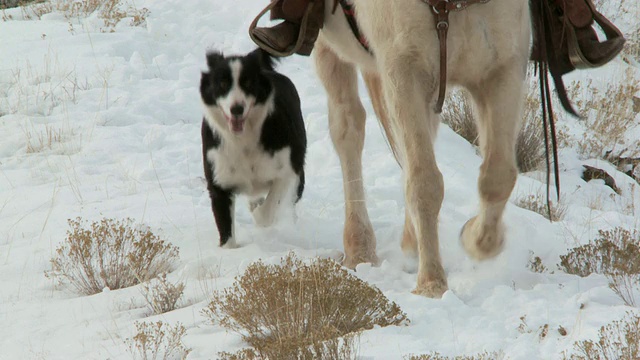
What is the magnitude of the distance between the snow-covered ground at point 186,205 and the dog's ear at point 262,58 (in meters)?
0.37

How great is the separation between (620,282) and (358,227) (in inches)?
82.1

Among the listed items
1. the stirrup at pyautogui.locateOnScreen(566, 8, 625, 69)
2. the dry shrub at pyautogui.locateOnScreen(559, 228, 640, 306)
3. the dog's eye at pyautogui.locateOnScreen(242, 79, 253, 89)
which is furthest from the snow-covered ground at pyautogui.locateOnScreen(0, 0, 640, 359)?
the stirrup at pyautogui.locateOnScreen(566, 8, 625, 69)

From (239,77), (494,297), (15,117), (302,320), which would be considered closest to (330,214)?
(239,77)

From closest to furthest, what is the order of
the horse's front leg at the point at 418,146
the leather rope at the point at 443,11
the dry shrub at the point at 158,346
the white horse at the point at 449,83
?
1. the dry shrub at the point at 158,346
2. the leather rope at the point at 443,11
3. the white horse at the point at 449,83
4. the horse's front leg at the point at 418,146

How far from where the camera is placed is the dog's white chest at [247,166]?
6.38 metres

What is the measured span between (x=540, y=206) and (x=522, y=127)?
1727mm

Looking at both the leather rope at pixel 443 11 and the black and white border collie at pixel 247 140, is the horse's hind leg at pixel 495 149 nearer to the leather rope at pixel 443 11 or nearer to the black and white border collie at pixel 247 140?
the leather rope at pixel 443 11

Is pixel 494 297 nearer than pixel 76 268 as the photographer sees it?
Yes

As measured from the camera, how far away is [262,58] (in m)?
6.50

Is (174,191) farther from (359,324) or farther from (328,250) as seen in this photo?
(359,324)

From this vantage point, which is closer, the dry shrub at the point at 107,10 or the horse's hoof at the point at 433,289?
the horse's hoof at the point at 433,289

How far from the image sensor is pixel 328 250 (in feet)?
20.0

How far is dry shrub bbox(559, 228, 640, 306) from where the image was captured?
172 inches

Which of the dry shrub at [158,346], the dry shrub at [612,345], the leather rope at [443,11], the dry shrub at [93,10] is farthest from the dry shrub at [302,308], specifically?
the dry shrub at [93,10]
